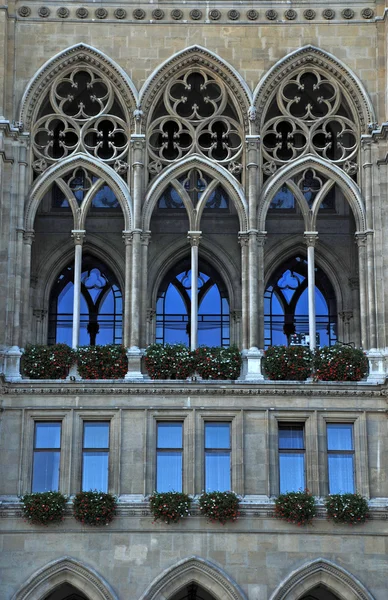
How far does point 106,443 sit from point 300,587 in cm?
586

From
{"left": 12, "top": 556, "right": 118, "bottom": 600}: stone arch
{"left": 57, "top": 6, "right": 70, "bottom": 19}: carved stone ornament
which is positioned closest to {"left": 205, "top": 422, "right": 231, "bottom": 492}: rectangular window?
{"left": 12, "top": 556, "right": 118, "bottom": 600}: stone arch

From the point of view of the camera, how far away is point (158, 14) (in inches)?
1594

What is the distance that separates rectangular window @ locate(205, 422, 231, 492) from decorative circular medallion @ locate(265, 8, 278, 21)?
36.3 feet

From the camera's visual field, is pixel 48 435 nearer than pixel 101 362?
Yes

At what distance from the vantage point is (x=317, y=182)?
4250cm

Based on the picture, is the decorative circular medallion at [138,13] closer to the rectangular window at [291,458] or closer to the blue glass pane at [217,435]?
the blue glass pane at [217,435]

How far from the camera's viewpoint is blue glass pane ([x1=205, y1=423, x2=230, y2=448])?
37312 mm

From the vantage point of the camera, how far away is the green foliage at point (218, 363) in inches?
1479

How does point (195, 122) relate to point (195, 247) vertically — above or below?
above

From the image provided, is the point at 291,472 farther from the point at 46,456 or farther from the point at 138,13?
the point at 138,13

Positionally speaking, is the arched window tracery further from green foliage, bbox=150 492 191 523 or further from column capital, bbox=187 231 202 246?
green foliage, bbox=150 492 191 523

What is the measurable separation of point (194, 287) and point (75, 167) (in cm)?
449

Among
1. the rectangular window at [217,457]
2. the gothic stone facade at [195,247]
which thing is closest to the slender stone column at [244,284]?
the gothic stone facade at [195,247]

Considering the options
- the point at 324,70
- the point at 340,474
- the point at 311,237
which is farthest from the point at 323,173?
the point at 340,474
